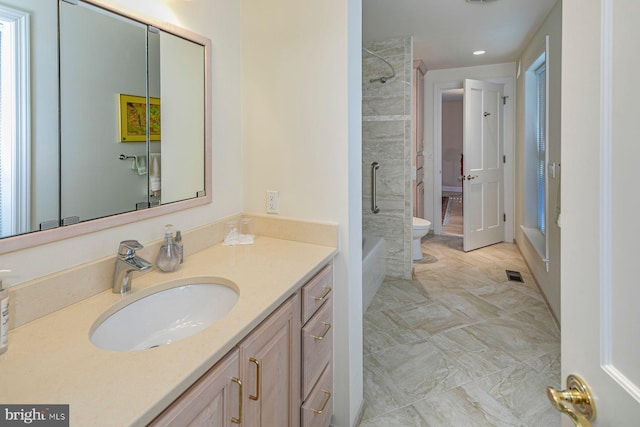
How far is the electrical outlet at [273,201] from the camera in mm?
1835

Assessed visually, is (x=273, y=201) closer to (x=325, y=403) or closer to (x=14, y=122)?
(x=325, y=403)

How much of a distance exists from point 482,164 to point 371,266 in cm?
259

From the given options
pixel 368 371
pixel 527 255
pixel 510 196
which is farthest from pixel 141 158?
pixel 510 196

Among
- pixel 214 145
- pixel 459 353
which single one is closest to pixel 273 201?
pixel 214 145

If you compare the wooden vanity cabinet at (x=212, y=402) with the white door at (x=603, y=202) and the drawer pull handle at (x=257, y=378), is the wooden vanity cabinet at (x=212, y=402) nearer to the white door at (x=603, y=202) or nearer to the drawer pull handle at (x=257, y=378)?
the drawer pull handle at (x=257, y=378)

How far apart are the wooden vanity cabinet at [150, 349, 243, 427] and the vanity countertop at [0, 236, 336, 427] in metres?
0.03

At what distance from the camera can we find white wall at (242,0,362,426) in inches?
64.3

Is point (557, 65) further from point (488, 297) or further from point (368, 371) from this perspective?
point (368, 371)

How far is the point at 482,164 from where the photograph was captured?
491cm

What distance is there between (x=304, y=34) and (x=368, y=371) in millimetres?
1868

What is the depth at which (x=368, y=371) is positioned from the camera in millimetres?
2209

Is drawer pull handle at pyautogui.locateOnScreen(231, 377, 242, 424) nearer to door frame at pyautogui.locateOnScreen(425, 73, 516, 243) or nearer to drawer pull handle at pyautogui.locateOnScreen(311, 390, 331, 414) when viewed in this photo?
drawer pull handle at pyautogui.locateOnScreen(311, 390, 331, 414)

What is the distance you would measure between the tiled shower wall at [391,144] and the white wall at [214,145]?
225 centimetres

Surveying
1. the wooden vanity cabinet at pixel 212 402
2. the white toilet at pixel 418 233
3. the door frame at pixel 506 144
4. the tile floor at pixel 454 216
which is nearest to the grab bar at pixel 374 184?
the white toilet at pixel 418 233
